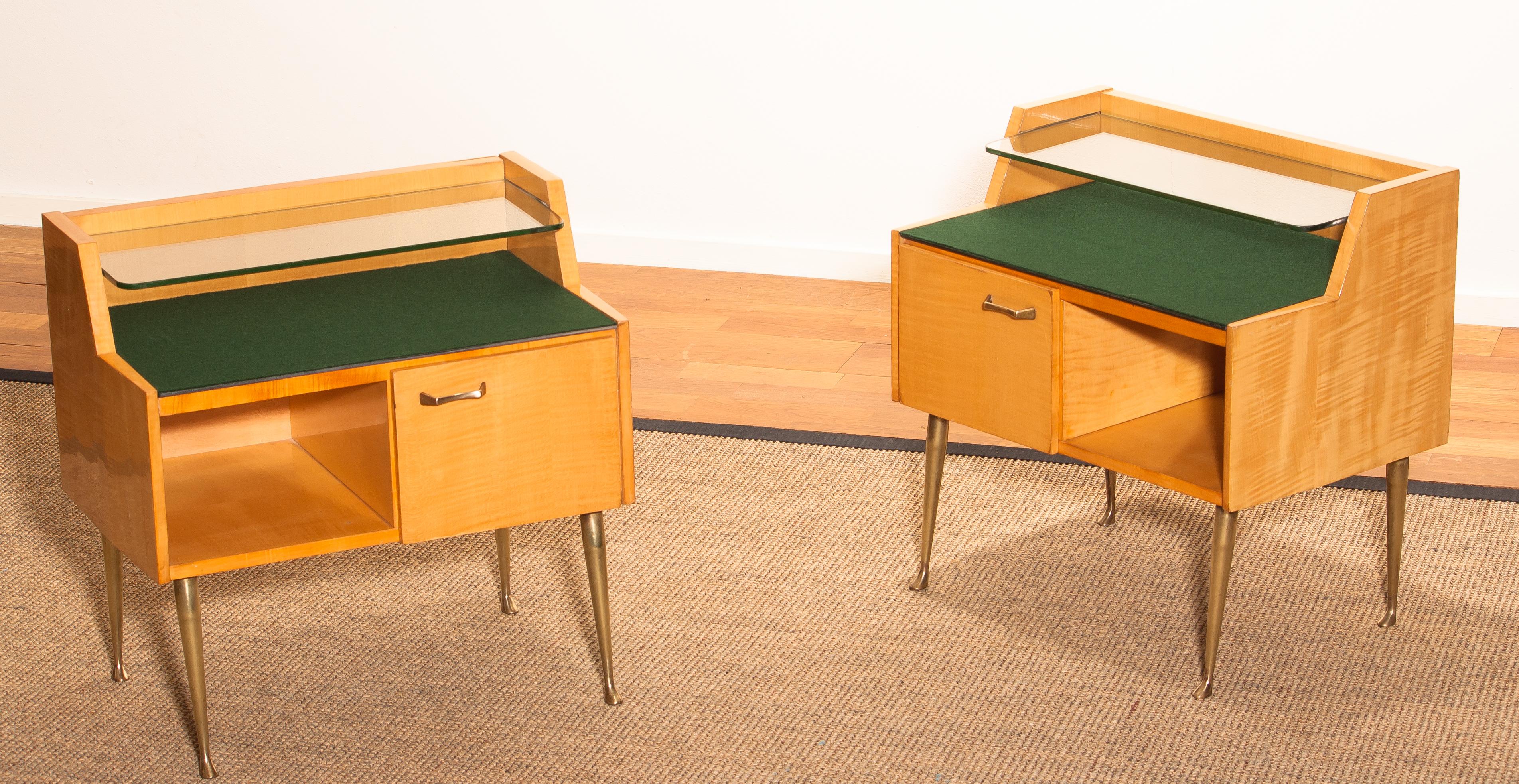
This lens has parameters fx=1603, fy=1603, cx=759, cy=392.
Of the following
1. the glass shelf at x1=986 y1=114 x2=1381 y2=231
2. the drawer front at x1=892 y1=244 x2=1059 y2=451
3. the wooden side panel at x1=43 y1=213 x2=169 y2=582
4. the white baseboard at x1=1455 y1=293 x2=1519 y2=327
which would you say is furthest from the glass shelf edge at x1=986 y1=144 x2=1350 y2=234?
the white baseboard at x1=1455 y1=293 x2=1519 y2=327

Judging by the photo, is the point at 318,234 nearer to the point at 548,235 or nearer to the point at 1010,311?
the point at 548,235

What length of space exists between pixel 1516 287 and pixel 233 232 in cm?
312

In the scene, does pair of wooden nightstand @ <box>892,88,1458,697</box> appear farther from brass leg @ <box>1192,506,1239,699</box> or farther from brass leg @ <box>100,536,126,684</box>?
brass leg @ <box>100,536,126,684</box>

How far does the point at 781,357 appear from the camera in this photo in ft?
13.1

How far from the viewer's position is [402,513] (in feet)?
7.22

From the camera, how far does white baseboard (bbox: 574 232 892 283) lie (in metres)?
4.52

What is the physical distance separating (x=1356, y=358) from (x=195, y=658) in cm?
171

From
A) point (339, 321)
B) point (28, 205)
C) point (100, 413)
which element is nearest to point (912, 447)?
point (339, 321)

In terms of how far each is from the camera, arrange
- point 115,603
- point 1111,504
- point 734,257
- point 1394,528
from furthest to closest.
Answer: point 734,257
point 1111,504
point 1394,528
point 115,603

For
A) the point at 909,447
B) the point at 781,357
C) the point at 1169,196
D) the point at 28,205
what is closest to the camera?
the point at 1169,196

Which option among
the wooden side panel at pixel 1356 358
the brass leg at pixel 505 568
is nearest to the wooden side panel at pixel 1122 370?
the wooden side panel at pixel 1356 358

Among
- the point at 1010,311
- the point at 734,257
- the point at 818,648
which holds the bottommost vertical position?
the point at 818,648

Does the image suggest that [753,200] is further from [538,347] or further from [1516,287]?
[538,347]

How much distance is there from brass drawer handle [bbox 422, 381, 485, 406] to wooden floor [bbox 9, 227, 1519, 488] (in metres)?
1.45
